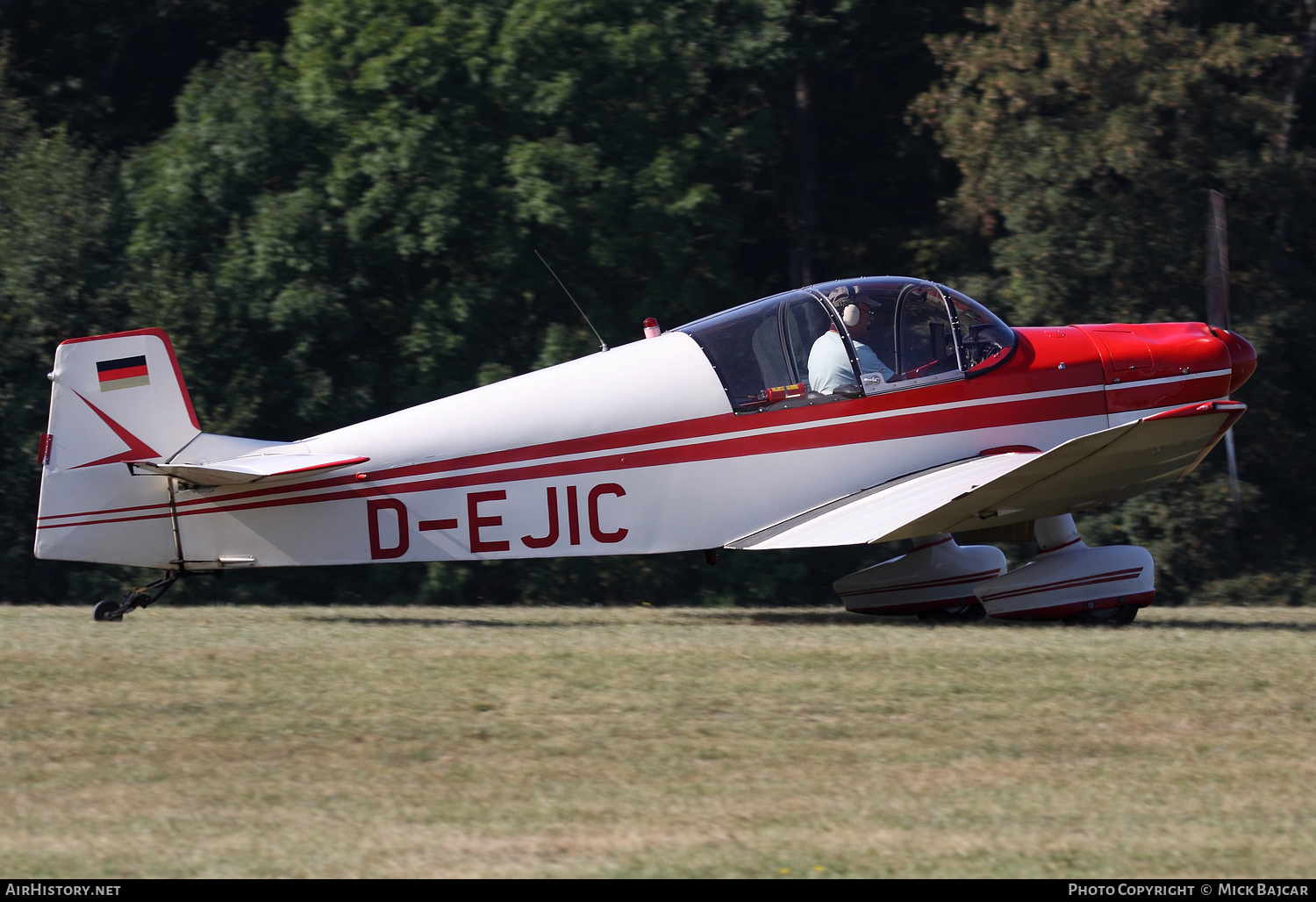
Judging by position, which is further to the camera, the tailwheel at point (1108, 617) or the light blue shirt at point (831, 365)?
the tailwheel at point (1108, 617)

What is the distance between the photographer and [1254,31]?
850 inches

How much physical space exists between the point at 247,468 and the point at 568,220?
40.7ft

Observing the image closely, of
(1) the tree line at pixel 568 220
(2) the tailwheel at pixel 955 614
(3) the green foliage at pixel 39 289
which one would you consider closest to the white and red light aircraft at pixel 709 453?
(2) the tailwheel at pixel 955 614

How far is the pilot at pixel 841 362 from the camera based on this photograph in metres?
9.40

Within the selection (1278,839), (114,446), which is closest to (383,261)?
(114,446)

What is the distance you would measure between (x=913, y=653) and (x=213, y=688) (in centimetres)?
375

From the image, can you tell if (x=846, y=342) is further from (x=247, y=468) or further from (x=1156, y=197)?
(x=1156, y=197)

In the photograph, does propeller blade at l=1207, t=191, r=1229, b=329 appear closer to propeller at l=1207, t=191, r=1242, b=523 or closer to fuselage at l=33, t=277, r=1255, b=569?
propeller at l=1207, t=191, r=1242, b=523

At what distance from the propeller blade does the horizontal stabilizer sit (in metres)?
6.55

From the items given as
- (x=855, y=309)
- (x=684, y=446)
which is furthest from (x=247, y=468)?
(x=855, y=309)

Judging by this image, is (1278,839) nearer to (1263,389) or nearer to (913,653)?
(913,653)

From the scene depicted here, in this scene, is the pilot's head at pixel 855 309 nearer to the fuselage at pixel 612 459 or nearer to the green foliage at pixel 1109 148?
the fuselage at pixel 612 459

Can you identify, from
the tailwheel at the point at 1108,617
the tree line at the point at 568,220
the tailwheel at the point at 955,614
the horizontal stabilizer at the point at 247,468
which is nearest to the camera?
the horizontal stabilizer at the point at 247,468

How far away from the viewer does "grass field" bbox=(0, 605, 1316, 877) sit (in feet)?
16.7
